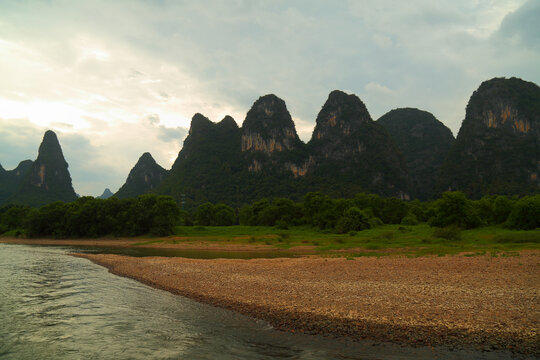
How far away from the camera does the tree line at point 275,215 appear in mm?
59312

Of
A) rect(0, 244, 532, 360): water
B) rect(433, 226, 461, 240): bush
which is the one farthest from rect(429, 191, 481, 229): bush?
rect(0, 244, 532, 360): water

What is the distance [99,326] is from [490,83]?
23150 cm

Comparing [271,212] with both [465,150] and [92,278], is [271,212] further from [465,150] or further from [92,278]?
[465,150]

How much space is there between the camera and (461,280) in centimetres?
1895

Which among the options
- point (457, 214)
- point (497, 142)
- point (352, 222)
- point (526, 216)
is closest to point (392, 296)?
point (526, 216)

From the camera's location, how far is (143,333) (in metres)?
13.1

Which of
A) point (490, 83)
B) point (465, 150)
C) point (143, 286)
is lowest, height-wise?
point (143, 286)

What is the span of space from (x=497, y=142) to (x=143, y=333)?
213584mm

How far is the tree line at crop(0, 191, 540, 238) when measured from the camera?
195 feet

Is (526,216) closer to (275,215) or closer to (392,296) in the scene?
(392,296)

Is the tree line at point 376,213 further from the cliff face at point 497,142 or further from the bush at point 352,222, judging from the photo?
the cliff face at point 497,142

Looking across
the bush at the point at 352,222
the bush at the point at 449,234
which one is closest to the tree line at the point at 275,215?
the bush at the point at 352,222

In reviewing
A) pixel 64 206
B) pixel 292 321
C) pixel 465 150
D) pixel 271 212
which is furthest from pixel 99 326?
pixel 465 150

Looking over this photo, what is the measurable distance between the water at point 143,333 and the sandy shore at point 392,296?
1017 millimetres
